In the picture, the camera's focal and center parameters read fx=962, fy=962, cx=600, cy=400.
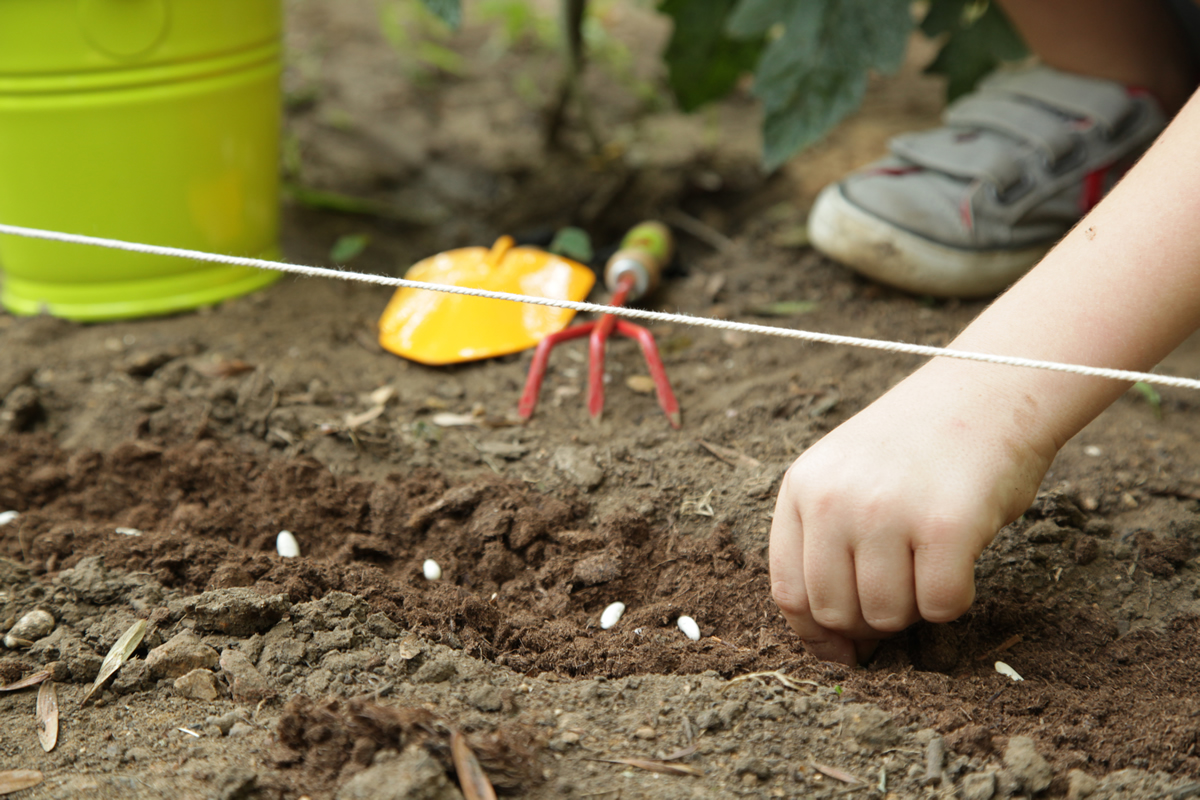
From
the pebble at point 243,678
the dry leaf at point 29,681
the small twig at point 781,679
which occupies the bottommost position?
the dry leaf at point 29,681

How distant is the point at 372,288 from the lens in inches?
79.6

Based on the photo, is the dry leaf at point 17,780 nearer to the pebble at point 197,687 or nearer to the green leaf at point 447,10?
the pebble at point 197,687

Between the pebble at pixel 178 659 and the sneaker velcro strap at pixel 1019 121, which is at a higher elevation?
the sneaker velcro strap at pixel 1019 121

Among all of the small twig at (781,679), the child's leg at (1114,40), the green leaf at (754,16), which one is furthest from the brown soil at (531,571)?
the child's leg at (1114,40)

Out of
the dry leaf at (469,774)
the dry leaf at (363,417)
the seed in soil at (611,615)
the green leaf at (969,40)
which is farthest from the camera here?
the green leaf at (969,40)

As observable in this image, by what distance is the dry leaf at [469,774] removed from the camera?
0.79 meters

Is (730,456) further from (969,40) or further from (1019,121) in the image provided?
(969,40)

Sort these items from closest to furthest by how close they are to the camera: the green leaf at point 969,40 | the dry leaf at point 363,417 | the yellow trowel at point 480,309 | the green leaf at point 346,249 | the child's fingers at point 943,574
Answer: the child's fingers at point 943,574 < the dry leaf at point 363,417 < the yellow trowel at point 480,309 < the green leaf at point 969,40 < the green leaf at point 346,249

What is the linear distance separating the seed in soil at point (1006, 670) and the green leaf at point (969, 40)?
4.63 feet

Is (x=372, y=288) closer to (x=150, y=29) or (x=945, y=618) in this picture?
(x=150, y=29)


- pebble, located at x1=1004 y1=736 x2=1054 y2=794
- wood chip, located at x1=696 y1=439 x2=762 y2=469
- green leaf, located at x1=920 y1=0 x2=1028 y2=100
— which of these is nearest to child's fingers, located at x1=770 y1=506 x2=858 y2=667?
pebble, located at x1=1004 y1=736 x2=1054 y2=794

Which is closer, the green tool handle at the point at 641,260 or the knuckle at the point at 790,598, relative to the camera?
the knuckle at the point at 790,598

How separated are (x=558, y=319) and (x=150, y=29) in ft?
2.87

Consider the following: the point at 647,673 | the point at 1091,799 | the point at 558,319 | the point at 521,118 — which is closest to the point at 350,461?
the point at 558,319
